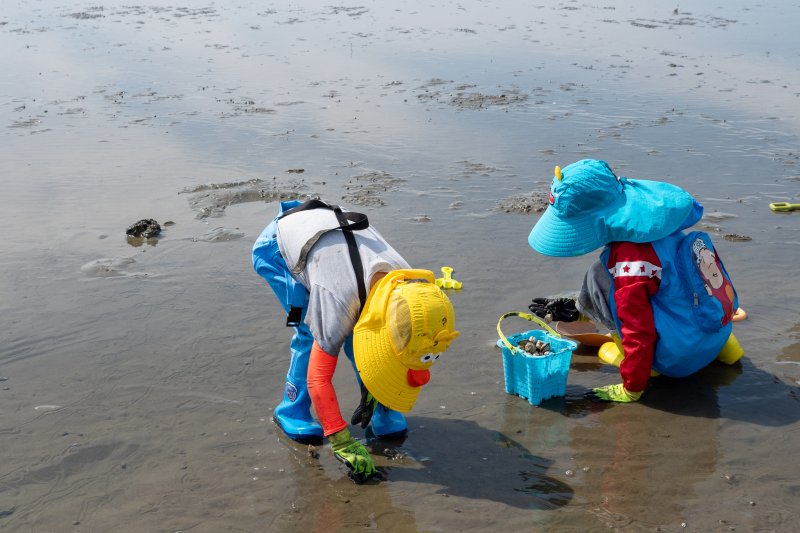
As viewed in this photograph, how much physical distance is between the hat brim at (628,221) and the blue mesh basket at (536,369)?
1.83ft

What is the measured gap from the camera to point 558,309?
5391 mm

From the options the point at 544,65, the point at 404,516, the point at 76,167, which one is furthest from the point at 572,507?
the point at 544,65

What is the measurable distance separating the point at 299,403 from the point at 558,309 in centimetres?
189

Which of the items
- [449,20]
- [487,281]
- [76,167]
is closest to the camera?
[487,281]

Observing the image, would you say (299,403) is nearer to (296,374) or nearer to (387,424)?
(296,374)

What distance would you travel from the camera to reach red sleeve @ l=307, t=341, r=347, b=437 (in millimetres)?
3924

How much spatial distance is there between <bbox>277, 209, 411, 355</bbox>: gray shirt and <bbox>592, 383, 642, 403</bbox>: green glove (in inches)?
61.4

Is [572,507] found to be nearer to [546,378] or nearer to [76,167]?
[546,378]

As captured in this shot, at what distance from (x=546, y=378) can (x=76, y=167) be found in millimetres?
6296

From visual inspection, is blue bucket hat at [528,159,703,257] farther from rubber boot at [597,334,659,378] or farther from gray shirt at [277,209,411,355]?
gray shirt at [277,209,411,355]

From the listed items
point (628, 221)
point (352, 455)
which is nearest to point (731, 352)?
point (628, 221)

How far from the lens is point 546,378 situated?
184 inches

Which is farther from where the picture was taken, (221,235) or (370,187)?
(370,187)

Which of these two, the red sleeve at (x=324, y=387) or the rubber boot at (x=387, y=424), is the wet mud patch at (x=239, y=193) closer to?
the rubber boot at (x=387, y=424)
